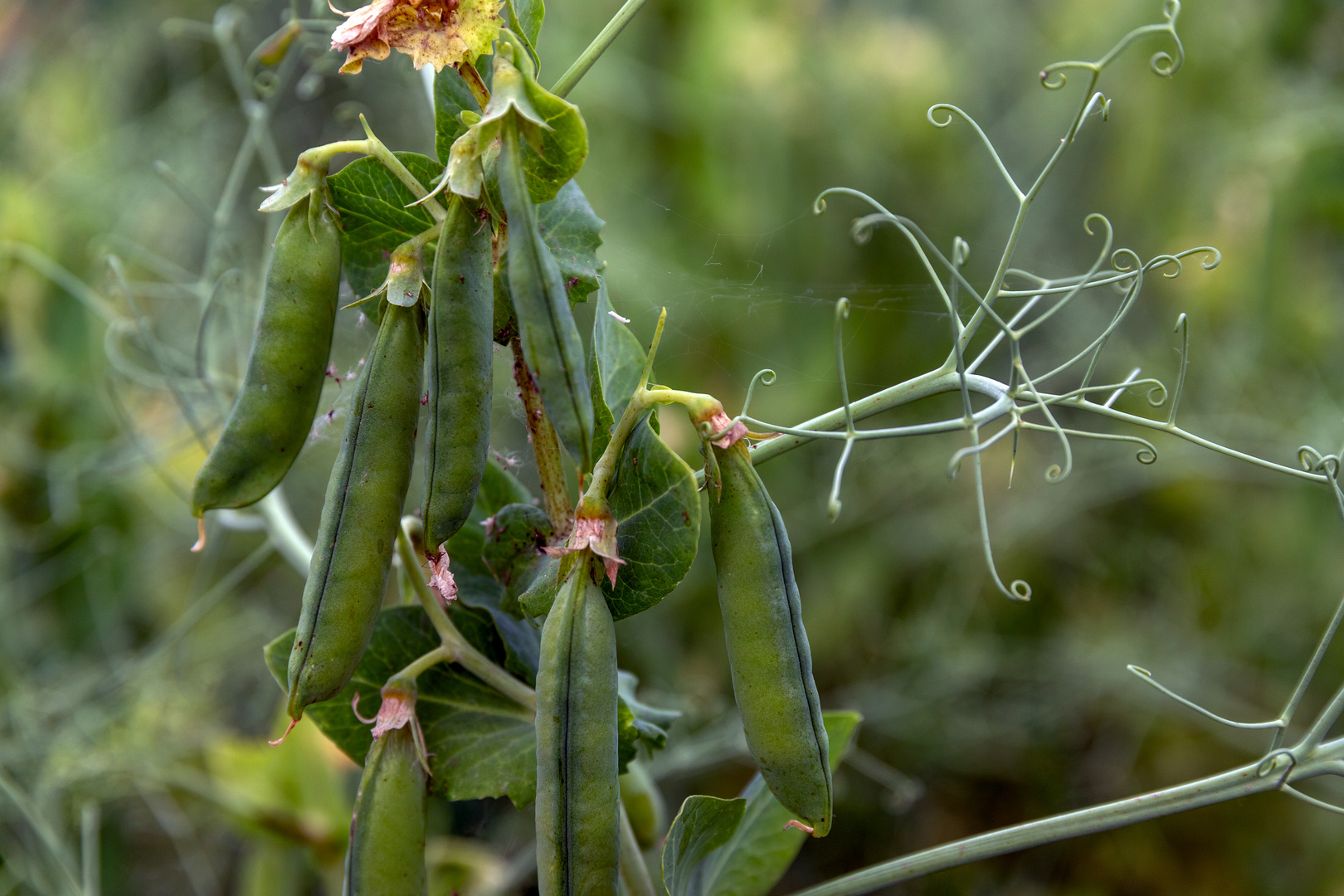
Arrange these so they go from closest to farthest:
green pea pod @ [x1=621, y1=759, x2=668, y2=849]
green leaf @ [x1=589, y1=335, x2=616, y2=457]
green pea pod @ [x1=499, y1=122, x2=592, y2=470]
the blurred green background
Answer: green pea pod @ [x1=499, y1=122, x2=592, y2=470] < green leaf @ [x1=589, y1=335, x2=616, y2=457] < green pea pod @ [x1=621, y1=759, x2=668, y2=849] < the blurred green background

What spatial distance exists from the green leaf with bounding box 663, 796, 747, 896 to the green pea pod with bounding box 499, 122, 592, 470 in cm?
18

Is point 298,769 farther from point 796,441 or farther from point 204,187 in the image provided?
point 204,187

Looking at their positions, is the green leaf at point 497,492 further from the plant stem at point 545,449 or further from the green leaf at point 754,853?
the green leaf at point 754,853

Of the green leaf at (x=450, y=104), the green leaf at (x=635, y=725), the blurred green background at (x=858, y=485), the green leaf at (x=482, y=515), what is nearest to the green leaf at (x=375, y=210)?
the green leaf at (x=450, y=104)

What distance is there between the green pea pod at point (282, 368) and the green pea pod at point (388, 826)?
13 centimetres

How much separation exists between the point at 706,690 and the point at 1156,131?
1.34 m

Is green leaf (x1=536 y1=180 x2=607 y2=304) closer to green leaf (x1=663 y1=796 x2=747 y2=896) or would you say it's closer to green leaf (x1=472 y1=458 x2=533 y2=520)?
green leaf (x1=472 y1=458 x2=533 y2=520)

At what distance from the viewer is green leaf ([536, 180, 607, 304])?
422mm

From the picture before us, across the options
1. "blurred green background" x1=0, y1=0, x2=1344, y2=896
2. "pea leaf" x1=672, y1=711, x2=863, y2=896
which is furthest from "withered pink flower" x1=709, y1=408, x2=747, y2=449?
"blurred green background" x1=0, y1=0, x2=1344, y2=896

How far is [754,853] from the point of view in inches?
20.1

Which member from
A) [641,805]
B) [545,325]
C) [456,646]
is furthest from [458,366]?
[641,805]

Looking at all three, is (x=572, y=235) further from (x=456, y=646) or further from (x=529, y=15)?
(x=456, y=646)

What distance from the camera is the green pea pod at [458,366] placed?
0.34 meters

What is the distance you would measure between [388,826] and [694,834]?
0.13m
